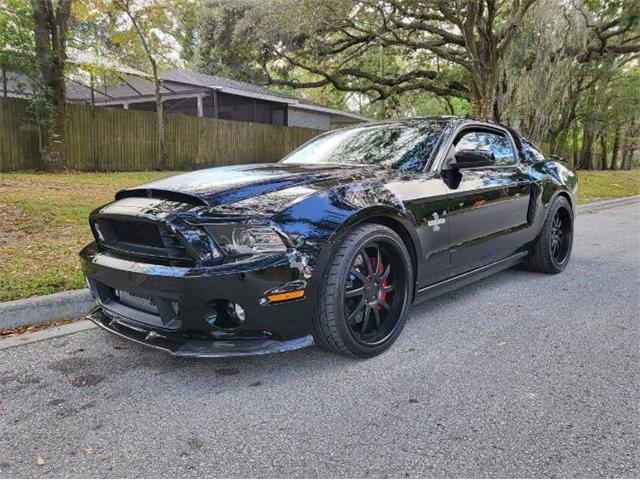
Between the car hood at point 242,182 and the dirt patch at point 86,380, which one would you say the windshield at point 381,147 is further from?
the dirt patch at point 86,380


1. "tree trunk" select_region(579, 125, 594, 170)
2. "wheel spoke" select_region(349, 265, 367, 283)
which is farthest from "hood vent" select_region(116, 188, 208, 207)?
"tree trunk" select_region(579, 125, 594, 170)

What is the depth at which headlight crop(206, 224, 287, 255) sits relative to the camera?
254 cm

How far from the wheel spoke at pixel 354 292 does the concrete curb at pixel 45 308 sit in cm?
214

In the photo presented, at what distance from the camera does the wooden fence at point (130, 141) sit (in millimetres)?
11617

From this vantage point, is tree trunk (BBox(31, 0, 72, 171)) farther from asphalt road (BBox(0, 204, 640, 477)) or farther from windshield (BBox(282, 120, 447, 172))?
asphalt road (BBox(0, 204, 640, 477))

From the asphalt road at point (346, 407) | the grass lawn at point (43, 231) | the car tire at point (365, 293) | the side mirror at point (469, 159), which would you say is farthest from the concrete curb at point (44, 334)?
the side mirror at point (469, 159)

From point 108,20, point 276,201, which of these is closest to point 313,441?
point 276,201

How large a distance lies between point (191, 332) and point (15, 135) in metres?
11.5

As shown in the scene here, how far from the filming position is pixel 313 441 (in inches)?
84.2

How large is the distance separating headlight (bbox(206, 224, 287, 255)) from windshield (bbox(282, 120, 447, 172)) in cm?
135

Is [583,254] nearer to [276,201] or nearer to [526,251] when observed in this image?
[526,251]

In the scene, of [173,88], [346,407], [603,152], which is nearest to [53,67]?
[173,88]

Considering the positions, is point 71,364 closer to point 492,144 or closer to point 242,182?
point 242,182

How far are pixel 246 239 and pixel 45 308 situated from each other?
1.97 m
